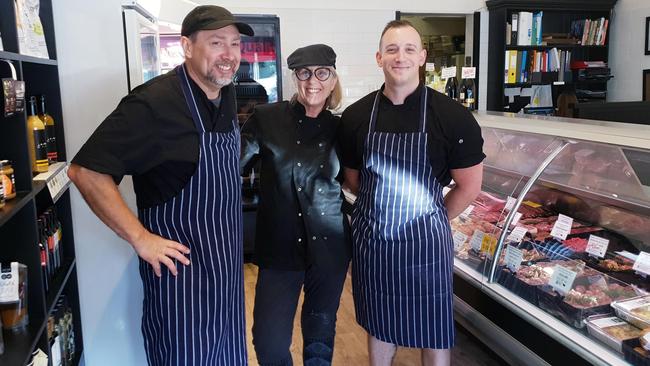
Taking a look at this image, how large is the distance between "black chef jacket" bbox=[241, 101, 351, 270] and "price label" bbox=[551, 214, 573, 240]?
117 cm

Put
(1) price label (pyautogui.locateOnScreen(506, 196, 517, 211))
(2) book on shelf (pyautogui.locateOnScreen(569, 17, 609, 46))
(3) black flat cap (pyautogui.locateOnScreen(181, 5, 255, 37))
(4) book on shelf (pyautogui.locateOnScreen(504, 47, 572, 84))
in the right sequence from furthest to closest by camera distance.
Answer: (2) book on shelf (pyautogui.locateOnScreen(569, 17, 609, 46)) < (4) book on shelf (pyautogui.locateOnScreen(504, 47, 572, 84)) < (1) price label (pyautogui.locateOnScreen(506, 196, 517, 211)) < (3) black flat cap (pyautogui.locateOnScreen(181, 5, 255, 37))

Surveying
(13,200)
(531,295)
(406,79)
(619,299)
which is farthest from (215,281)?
(619,299)

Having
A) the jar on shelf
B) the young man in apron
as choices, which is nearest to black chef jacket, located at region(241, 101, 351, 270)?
the young man in apron

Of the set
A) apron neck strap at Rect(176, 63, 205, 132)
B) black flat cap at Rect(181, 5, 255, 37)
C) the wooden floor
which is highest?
black flat cap at Rect(181, 5, 255, 37)

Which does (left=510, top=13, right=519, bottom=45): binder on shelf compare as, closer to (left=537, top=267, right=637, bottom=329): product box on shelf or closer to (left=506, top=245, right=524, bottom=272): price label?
(left=506, top=245, right=524, bottom=272): price label

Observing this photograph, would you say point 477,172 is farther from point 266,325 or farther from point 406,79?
point 266,325

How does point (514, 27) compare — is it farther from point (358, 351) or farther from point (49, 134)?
point (49, 134)

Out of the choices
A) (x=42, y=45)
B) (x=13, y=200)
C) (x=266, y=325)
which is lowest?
(x=266, y=325)

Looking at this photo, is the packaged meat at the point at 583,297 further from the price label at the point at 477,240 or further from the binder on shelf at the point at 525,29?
the binder on shelf at the point at 525,29

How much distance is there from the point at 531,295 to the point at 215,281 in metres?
1.44

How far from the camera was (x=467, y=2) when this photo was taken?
686 cm

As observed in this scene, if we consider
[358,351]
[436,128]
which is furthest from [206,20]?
[358,351]

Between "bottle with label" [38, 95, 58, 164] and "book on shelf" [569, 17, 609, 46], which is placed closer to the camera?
"bottle with label" [38, 95, 58, 164]

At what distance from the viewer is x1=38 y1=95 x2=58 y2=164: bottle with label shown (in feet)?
7.02
